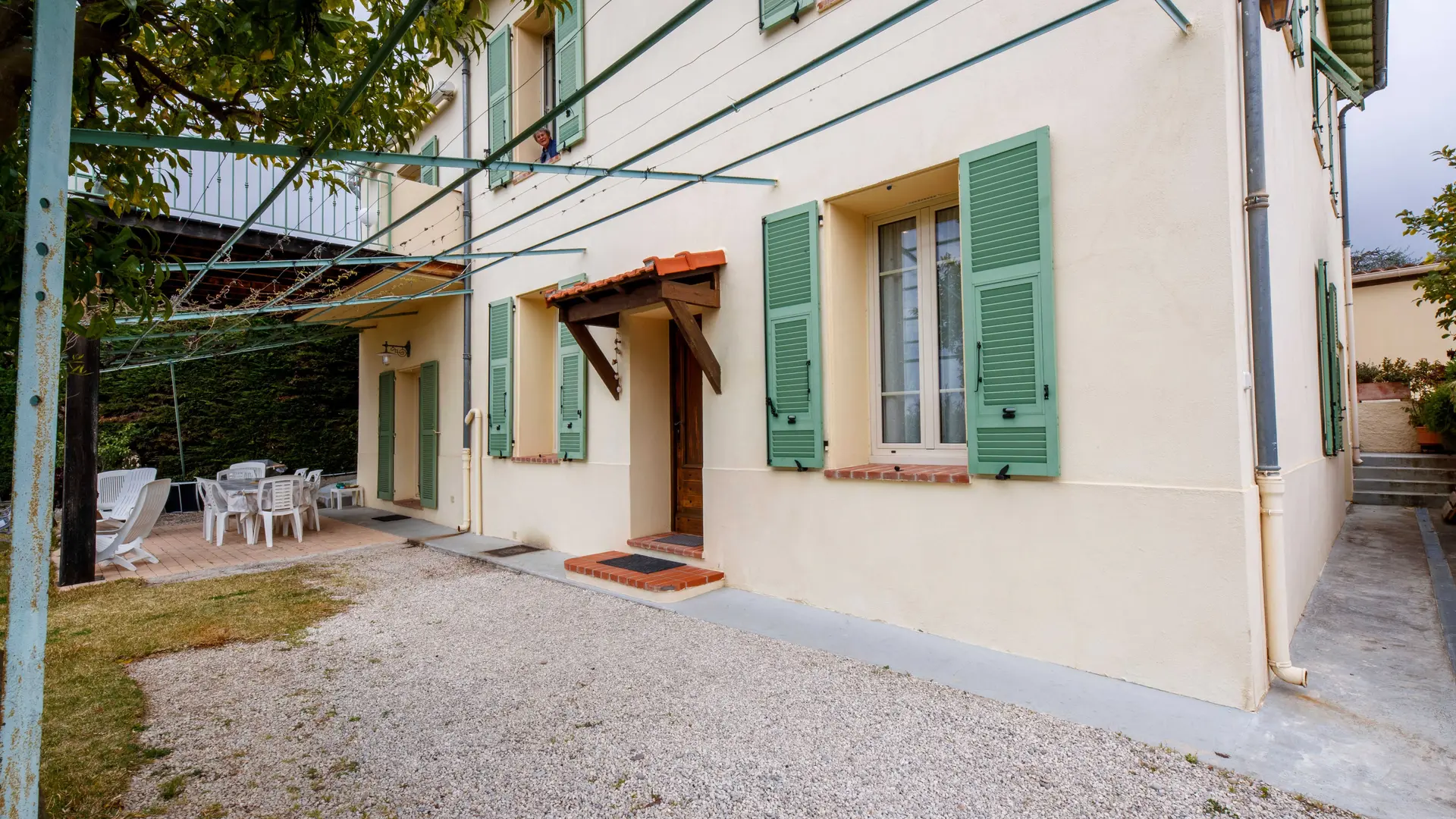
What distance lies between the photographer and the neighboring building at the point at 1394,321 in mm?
12109

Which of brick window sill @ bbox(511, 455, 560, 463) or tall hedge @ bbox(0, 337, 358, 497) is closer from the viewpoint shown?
brick window sill @ bbox(511, 455, 560, 463)

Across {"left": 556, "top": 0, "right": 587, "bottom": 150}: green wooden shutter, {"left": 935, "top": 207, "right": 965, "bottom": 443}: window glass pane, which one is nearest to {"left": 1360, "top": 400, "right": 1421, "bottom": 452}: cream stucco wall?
{"left": 935, "top": 207, "right": 965, "bottom": 443}: window glass pane

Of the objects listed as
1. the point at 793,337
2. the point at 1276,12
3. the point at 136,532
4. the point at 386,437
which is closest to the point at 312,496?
the point at 136,532

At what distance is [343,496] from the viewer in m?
11.3

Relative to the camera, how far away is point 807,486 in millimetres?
4570

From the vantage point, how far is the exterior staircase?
26.7 ft

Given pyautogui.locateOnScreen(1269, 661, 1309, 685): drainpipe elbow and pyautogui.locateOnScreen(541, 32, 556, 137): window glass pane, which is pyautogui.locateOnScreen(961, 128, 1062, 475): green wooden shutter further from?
pyautogui.locateOnScreen(541, 32, 556, 137): window glass pane

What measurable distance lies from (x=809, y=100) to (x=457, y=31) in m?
2.45

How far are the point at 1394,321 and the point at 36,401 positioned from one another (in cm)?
1756

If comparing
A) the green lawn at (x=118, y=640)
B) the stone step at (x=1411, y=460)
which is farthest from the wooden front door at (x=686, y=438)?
the stone step at (x=1411, y=460)

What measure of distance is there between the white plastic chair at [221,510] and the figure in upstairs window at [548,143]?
5.11m

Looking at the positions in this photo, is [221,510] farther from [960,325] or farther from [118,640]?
[960,325]

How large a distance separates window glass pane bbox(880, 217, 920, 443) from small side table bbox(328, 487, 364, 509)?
9.61m

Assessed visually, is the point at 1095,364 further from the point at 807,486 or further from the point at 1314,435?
the point at 1314,435
